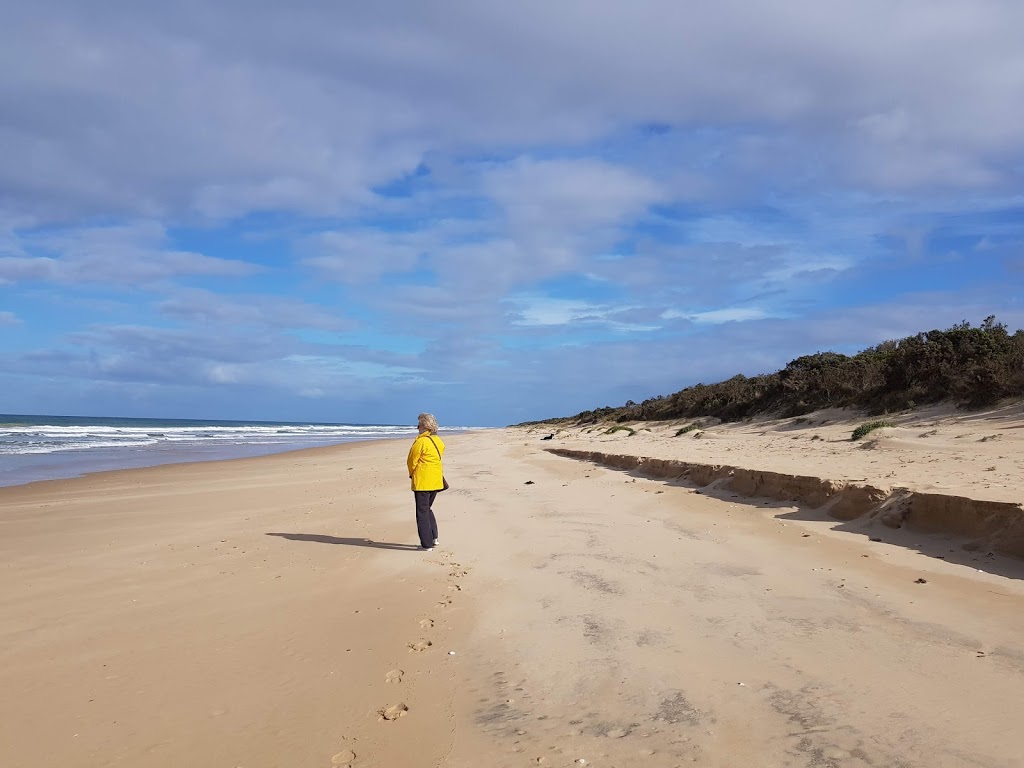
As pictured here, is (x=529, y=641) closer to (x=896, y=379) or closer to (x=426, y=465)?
(x=426, y=465)

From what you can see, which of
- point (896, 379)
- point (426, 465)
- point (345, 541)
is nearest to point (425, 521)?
point (426, 465)

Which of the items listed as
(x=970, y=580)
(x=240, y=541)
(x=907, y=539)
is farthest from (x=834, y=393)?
(x=240, y=541)

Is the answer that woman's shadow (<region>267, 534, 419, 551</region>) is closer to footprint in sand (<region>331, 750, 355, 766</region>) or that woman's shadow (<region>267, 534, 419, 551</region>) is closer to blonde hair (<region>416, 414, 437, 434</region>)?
blonde hair (<region>416, 414, 437, 434</region>)

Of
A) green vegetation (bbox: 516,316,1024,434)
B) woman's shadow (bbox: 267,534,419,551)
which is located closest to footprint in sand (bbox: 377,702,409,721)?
woman's shadow (bbox: 267,534,419,551)

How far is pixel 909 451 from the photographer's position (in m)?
12.1

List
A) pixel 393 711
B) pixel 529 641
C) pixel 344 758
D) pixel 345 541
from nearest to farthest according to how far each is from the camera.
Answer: pixel 344 758
pixel 393 711
pixel 529 641
pixel 345 541

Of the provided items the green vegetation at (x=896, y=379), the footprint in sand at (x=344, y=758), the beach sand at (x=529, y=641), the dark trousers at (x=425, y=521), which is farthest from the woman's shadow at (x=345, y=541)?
the green vegetation at (x=896, y=379)

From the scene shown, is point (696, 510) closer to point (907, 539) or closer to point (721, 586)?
point (907, 539)

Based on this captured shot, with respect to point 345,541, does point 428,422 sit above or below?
above

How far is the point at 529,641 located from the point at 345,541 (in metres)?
4.46

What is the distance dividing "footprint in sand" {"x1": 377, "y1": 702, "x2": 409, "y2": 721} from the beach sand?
16 mm

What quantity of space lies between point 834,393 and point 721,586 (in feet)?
59.4

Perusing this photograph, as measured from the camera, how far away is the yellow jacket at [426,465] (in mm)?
8109

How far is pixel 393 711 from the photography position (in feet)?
11.9
